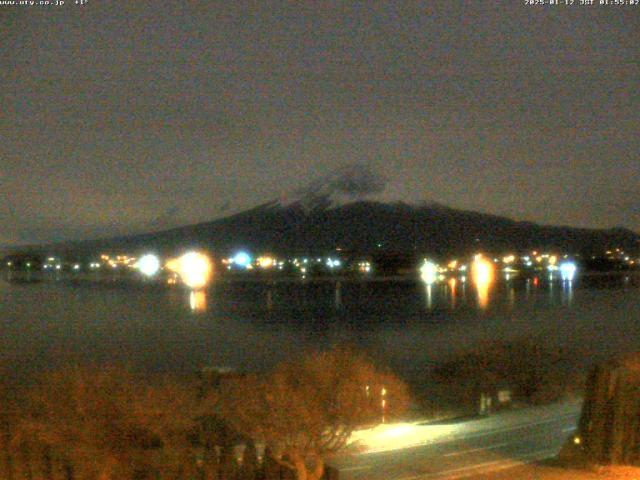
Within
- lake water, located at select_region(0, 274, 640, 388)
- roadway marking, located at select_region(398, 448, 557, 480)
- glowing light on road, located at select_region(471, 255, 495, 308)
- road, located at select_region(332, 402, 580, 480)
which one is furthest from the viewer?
glowing light on road, located at select_region(471, 255, 495, 308)

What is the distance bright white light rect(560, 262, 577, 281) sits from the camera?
242ft

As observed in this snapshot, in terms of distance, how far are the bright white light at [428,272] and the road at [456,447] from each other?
47.5 meters

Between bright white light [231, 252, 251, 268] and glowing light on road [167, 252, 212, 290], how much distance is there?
2484mm

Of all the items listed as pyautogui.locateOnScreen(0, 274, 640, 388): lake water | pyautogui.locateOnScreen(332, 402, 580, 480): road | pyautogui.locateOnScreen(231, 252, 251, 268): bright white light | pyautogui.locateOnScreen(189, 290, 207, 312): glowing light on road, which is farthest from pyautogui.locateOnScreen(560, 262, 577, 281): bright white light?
pyautogui.locateOnScreen(332, 402, 580, 480): road

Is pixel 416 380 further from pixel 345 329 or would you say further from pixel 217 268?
pixel 217 268

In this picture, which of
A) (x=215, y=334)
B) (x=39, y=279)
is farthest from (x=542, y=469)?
(x=39, y=279)

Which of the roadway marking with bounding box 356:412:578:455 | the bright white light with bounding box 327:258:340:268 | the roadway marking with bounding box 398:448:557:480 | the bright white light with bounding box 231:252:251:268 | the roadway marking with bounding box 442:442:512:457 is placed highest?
the bright white light with bounding box 231:252:251:268

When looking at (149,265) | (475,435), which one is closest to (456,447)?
(475,435)

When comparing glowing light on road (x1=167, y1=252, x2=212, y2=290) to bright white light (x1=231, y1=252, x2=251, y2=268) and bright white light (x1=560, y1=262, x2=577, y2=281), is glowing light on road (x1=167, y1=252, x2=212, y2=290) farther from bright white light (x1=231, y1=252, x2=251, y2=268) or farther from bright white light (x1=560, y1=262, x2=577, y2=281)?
bright white light (x1=560, y1=262, x2=577, y2=281)

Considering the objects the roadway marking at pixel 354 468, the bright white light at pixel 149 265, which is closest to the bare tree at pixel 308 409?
the roadway marking at pixel 354 468

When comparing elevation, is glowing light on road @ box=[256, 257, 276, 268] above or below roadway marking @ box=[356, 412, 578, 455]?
above

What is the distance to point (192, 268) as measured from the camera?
208 feet

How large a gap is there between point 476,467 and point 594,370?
243 centimetres

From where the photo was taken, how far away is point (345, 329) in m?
47.2
